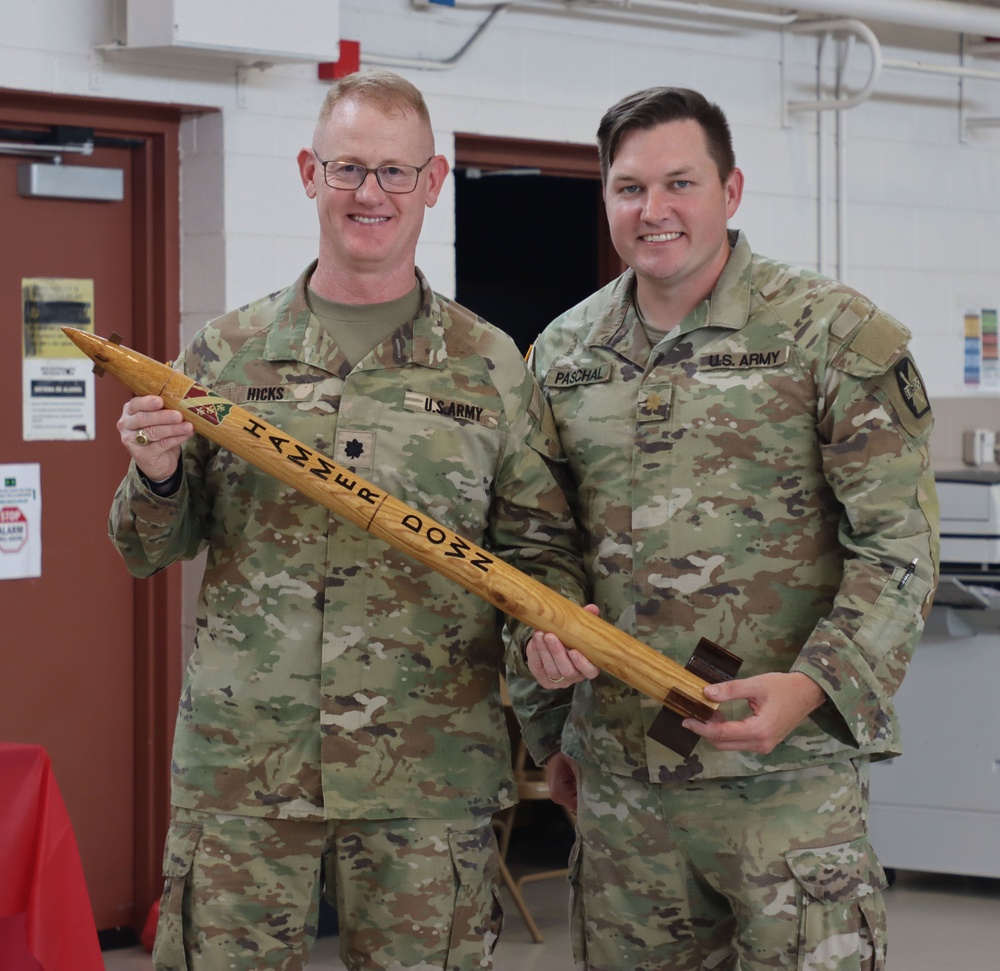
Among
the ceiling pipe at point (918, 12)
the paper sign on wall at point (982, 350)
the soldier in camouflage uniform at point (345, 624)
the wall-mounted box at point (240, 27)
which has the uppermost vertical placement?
the ceiling pipe at point (918, 12)

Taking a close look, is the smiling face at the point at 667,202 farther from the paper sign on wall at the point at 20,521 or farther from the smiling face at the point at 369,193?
the paper sign on wall at the point at 20,521

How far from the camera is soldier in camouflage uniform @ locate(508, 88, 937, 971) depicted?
79.0 inches

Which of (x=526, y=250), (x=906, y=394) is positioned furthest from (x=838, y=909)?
(x=526, y=250)

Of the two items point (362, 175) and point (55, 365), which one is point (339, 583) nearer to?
point (362, 175)

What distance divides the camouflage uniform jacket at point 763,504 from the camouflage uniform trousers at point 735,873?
5cm

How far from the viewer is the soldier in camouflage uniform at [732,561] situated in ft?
6.59

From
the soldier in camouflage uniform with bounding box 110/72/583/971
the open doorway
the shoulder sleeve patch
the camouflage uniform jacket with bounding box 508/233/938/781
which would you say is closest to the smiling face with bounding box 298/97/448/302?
the soldier in camouflage uniform with bounding box 110/72/583/971

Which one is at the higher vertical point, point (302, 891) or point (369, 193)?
point (369, 193)

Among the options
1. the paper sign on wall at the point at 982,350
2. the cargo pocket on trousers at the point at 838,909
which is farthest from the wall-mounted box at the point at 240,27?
the paper sign on wall at the point at 982,350

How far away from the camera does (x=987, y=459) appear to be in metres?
5.17

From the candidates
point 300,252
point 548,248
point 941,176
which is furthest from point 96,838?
point 941,176

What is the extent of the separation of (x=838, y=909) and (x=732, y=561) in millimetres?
503

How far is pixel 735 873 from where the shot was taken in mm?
2045

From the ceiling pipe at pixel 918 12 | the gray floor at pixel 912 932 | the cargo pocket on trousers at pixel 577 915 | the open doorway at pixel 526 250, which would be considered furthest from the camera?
the open doorway at pixel 526 250
